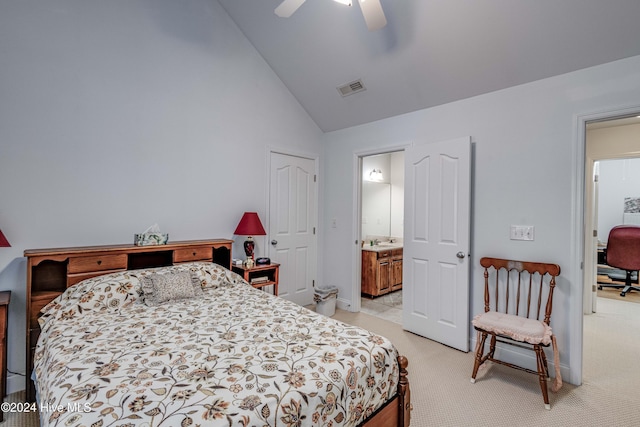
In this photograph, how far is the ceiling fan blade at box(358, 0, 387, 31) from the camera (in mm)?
1874

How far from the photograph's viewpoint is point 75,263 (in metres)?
2.25

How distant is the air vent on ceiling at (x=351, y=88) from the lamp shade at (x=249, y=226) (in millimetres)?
1797

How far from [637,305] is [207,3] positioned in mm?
6839

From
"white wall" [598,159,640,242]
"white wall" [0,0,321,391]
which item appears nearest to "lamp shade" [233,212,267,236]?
"white wall" [0,0,321,391]

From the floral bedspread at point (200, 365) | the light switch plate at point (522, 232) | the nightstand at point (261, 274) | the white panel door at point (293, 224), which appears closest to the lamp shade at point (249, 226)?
the nightstand at point (261, 274)

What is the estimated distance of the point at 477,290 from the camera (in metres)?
2.94

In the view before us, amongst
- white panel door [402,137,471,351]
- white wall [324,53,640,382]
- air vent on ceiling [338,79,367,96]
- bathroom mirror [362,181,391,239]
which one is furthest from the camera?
bathroom mirror [362,181,391,239]

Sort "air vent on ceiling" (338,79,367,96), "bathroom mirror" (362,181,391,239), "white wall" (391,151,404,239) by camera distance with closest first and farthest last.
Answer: "air vent on ceiling" (338,79,367,96)
"bathroom mirror" (362,181,391,239)
"white wall" (391,151,404,239)

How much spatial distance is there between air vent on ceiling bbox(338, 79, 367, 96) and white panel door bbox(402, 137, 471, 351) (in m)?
0.90

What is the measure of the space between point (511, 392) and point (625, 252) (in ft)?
13.8

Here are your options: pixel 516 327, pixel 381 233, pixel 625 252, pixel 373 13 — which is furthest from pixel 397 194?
pixel 373 13

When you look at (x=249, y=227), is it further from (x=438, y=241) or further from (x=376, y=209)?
(x=376, y=209)

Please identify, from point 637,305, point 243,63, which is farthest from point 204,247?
point 637,305

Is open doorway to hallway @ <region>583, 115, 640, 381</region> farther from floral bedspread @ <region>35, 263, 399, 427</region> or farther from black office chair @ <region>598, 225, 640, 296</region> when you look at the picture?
floral bedspread @ <region>35, 263, 399, 427</region>
